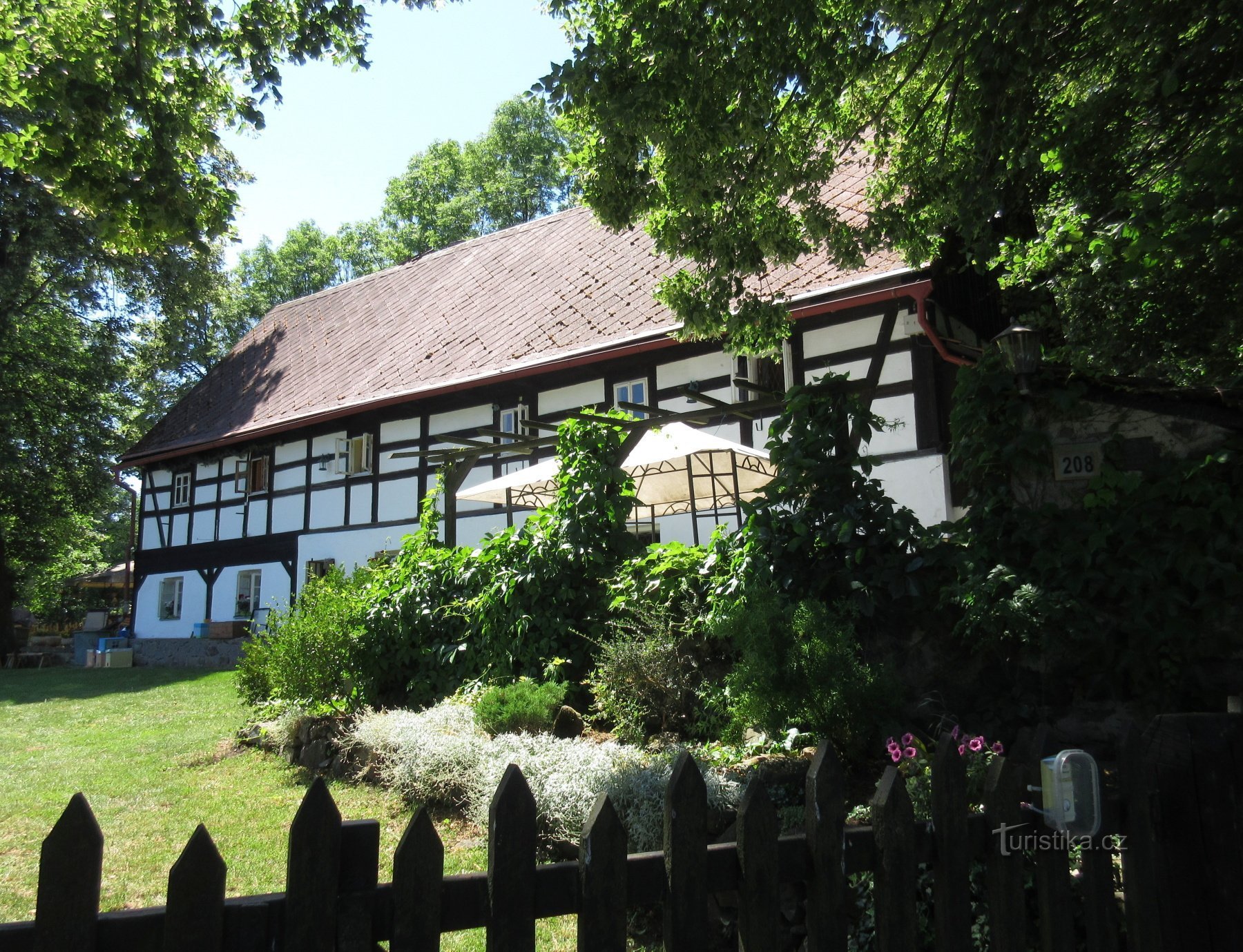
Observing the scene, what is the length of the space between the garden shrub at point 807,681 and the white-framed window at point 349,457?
46.4 feet

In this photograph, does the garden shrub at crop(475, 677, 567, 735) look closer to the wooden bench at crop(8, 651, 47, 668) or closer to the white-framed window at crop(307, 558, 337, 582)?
the white-framed window at crop(307, 558, 337, 582)

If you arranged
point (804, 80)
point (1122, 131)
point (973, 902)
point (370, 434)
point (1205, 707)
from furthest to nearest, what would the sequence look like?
point (370, 434) < point (1122, 131) < point (804, 80) < point (1205, 707) < point (973, 902)

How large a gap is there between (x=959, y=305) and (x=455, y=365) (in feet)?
28.3

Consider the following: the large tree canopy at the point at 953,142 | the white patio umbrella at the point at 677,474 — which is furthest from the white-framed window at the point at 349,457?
the large tree canopy at the point at 953,142

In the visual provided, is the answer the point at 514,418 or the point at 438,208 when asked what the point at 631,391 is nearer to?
the point at 514,418

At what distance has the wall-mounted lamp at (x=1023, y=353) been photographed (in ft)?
19.3

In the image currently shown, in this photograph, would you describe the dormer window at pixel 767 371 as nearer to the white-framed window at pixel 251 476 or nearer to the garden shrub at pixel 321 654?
the garden shrub at pixel 321 654

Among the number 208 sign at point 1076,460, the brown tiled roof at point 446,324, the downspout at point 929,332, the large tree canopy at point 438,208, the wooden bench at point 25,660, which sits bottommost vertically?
the wooden bench at point 25,660

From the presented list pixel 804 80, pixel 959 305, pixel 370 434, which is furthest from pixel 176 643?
pixel 804 80

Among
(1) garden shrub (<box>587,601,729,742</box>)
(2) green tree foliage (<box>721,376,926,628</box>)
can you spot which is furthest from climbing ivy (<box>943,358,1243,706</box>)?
(1) garden shrub (<box>587,601,729,742</box>)

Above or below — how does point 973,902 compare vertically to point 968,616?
below

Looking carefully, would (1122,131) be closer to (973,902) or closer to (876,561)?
(876,561)

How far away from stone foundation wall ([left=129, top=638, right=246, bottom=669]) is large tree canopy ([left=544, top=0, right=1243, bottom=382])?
1487 centimetres

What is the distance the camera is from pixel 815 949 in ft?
6.42
